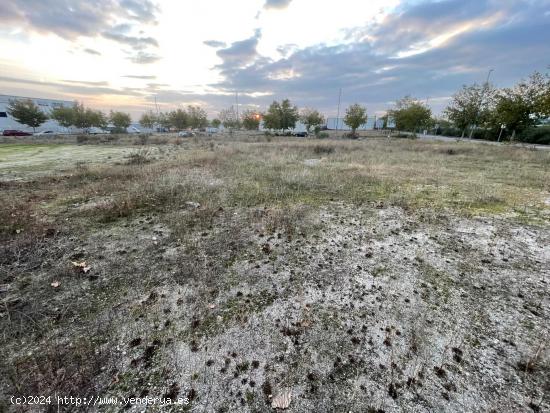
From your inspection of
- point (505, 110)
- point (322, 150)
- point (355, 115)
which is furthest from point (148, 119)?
point (505, 110)

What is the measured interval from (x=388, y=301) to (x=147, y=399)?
9.66 feet

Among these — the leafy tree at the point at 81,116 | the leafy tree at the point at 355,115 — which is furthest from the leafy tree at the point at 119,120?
the leafy tree at the point at 355,115

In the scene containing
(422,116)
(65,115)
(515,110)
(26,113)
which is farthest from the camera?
(65,115)

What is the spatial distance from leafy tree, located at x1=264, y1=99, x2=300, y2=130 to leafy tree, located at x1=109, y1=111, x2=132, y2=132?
3604 centimetres

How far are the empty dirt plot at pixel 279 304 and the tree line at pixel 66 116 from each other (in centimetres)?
5957

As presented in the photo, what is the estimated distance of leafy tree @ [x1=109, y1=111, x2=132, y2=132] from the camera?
192 ft

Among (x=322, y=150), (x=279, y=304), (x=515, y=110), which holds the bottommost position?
(x=279, y=304)

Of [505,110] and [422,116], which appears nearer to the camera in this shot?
[505,110]

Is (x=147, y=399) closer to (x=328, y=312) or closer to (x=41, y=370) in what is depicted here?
(x=41, y=370)

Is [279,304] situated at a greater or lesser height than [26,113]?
lesser

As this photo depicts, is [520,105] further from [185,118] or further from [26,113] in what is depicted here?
[26,113]

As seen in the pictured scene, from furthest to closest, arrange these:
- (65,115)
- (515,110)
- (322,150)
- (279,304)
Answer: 1. (65,115)
2. (515,110)
3. (322,150)
4. (279,304)

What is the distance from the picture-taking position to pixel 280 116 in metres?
51.3

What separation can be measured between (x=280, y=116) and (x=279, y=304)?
52485 mm
